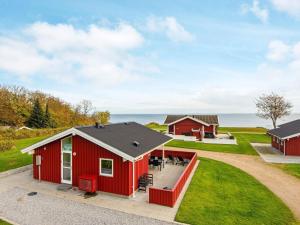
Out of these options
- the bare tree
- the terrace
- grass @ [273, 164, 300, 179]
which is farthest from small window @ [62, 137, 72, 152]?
the bare tree

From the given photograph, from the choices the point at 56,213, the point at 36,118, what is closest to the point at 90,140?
the point at 56,213

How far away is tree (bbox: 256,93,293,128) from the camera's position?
54.8m

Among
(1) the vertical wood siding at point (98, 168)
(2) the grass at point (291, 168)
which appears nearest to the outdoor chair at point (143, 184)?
(1) the vertical wood siding at point (98, 168)

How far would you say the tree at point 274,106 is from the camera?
5481cm

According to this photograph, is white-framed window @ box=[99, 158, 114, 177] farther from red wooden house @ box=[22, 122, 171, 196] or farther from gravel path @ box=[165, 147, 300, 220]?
gravel path @ box=[165, 147, 300, 220]

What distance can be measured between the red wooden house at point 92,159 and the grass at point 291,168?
13255 mm

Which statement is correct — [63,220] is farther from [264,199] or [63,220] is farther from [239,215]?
[264,199]

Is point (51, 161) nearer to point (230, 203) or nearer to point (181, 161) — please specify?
point (181, 161)

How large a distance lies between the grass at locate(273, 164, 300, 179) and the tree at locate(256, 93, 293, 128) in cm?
3734

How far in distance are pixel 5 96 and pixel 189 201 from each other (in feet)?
189

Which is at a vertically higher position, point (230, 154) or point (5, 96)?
point (5, 96)

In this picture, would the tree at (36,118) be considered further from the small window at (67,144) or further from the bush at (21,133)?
the small window at (67,144)

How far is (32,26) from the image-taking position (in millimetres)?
19969

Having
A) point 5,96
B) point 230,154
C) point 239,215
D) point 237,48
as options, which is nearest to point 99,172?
point 239,215
